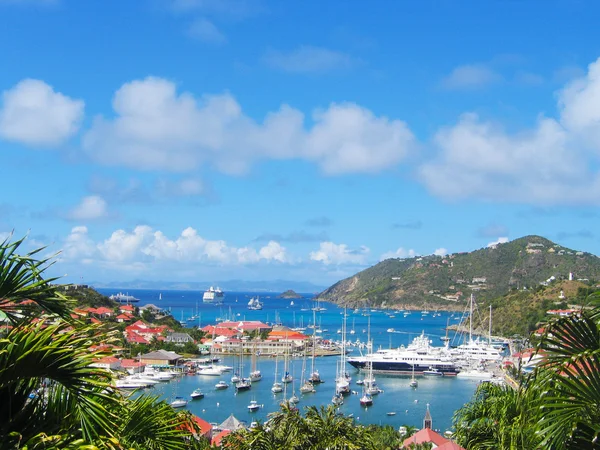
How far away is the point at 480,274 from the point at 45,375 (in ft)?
493

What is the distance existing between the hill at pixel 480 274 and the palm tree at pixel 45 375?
121710 mm

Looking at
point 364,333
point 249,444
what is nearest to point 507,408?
point 249,444

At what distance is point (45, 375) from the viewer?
9.20ft

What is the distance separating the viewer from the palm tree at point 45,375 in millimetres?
2713

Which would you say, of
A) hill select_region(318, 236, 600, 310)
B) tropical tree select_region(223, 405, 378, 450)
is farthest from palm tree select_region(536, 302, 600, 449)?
hill select_region(318, 236, 600, 310)

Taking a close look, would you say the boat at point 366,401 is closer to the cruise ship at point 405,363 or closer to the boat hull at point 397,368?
the cruise ship at point 405,363

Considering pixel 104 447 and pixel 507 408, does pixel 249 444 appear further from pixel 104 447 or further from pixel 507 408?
pixel 104 447

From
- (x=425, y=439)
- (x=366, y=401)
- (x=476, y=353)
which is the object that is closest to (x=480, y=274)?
(x=476, y=353)

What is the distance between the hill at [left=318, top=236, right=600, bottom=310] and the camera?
423 ft

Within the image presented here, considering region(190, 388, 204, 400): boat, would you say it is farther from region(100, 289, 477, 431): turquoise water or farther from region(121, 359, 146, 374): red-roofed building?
region(121, 359, 146, 374): red-roofed building

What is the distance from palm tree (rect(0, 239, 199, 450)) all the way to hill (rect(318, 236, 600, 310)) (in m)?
122

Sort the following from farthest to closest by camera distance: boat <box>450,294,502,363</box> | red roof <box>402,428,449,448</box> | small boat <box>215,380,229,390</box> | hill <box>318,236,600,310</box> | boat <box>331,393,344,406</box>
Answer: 1. hill <box>318,236,600,310</box>
2. boat <box>450,294,502,363</box>
3. small boat <box>215,380,229,390</box>
4. boat <box>331,393,344,406</box>
5. red roof <box>402,428,449,448</box>

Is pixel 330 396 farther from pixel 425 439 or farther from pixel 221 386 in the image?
pixel 425 439


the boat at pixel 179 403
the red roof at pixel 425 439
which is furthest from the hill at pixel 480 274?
the red roof at pixel 425 439
